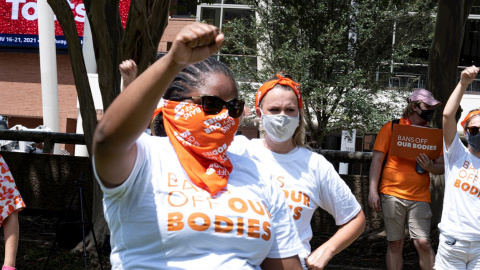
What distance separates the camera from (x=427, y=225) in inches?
275

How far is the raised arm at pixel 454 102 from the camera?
555cm

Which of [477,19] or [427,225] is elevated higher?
[477,19]

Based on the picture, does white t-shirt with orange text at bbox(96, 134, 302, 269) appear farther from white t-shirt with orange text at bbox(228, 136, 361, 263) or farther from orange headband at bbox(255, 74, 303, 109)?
orange headband at bbox(255, 74, 303, 109)

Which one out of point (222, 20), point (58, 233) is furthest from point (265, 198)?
point (222, 20)

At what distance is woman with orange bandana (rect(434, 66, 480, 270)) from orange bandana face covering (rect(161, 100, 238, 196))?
367cm

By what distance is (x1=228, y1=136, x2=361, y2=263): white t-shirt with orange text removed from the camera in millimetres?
3750

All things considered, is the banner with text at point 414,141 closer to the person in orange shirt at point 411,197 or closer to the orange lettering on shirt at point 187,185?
the person in orange shirt at point 411,197

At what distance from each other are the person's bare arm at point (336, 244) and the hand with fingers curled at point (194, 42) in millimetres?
1551

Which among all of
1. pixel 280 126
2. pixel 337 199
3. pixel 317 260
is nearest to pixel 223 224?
pixel 317 260

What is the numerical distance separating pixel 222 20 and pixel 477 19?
9.59 m

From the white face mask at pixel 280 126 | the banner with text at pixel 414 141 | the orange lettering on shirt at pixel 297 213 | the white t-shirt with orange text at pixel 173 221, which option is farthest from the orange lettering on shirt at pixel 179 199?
the banner with text at pixel 414 141

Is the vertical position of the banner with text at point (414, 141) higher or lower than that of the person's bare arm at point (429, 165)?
higher

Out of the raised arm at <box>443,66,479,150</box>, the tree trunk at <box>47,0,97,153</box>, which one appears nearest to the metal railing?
the tree trunk at <box>47,0,97,153</box>

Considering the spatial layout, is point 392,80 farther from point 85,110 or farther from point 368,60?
point 85,110
